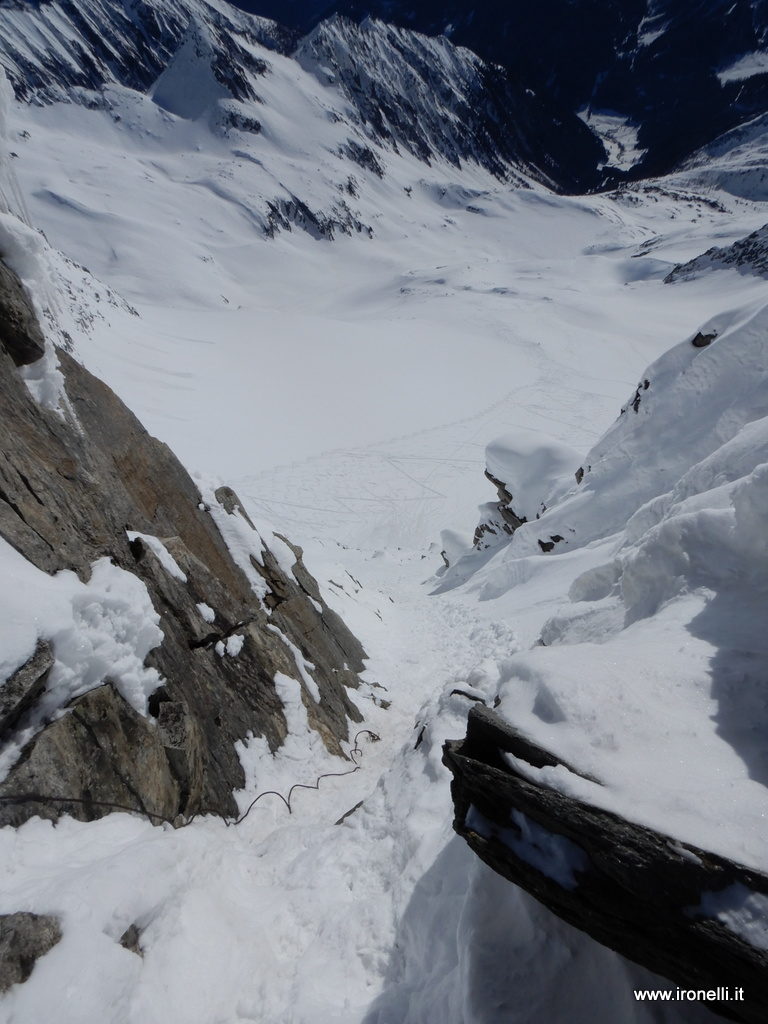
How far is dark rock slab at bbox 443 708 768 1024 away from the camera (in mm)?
2305

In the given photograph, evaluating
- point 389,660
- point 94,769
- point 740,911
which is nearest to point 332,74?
point 389,660

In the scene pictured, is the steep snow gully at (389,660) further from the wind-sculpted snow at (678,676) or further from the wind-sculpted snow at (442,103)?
the wind-sculpted snow at (442,103)

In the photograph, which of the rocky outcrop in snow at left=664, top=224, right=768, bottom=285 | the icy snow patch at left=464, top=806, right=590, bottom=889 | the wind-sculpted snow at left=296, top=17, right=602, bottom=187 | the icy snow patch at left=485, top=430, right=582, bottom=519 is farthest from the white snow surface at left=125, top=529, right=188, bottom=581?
the wind-sculpted snow at left=296, top=17, right=602, bottom=187

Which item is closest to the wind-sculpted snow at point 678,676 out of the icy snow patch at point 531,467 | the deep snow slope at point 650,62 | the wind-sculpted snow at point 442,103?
the icy snow patch at point 531,467

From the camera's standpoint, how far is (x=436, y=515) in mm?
27688

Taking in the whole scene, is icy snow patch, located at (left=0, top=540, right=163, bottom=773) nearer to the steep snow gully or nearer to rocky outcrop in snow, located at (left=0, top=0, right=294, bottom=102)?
the steep snow gully

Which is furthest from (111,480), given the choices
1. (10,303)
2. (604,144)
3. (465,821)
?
(604,144)

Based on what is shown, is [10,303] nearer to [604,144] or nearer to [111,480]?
[111,480]

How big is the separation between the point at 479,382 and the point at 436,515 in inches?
891

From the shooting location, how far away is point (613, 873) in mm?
2555

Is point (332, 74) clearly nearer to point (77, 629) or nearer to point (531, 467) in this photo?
point (531, 467)

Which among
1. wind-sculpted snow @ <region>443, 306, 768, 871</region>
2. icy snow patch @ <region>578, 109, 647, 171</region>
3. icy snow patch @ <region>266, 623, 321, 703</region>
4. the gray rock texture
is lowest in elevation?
icy snow patch @ <region>578, 109, 647, 171</region>

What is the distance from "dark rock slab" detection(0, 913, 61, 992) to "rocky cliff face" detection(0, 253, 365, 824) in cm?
65

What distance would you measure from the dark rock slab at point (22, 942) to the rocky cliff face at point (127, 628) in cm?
65
